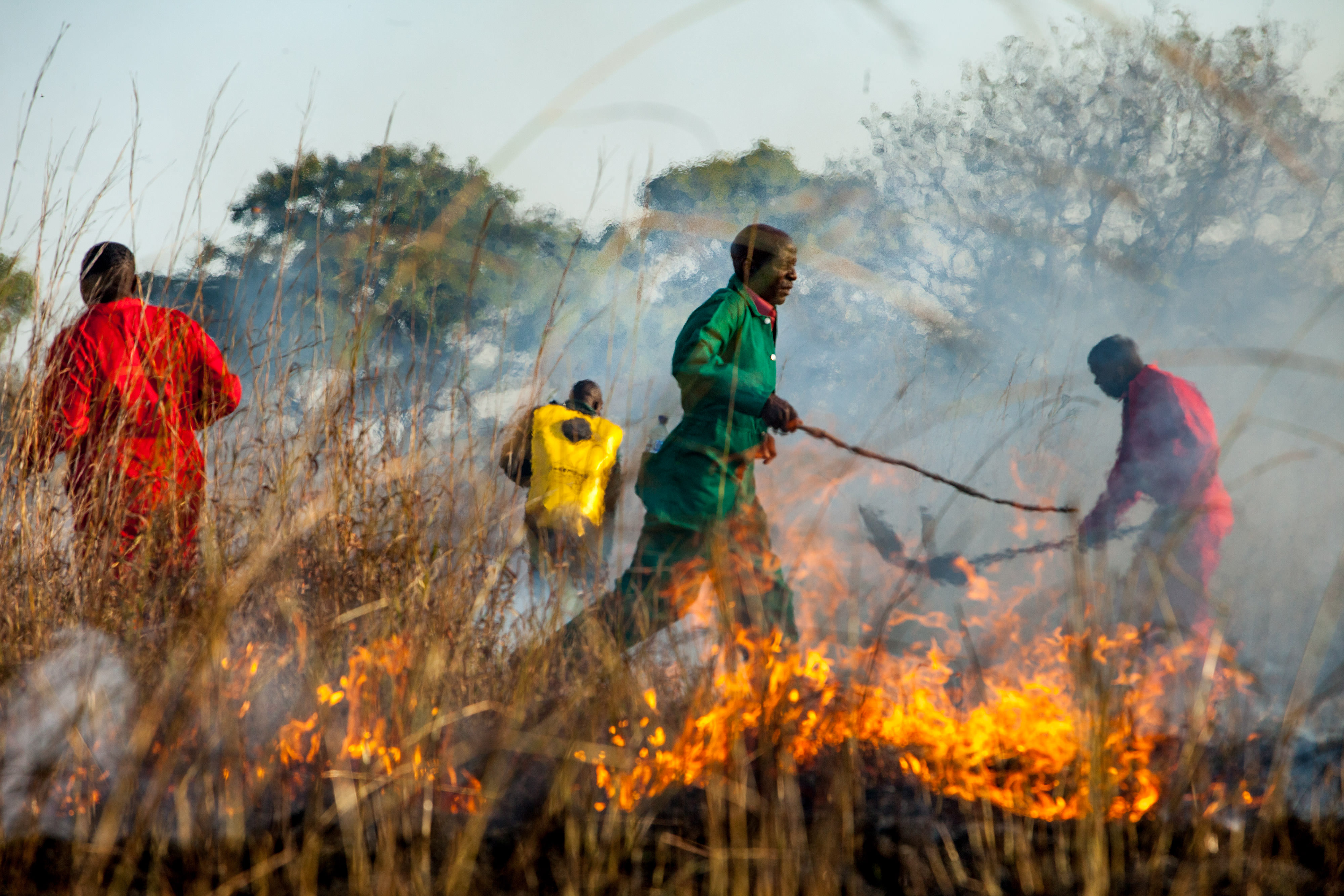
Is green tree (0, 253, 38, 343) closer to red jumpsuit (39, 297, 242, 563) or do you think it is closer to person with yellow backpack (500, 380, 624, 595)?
red jumpsuit (39, 297, 242, 563)

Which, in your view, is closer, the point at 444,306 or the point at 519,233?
the point at 444,306

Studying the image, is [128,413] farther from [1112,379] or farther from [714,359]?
[1112,379]

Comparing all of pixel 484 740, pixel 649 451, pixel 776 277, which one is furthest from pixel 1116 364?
pixel 484 740

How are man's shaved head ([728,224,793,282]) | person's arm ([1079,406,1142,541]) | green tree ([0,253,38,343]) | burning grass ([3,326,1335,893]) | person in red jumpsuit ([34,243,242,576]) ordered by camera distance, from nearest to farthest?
burning grass ([3,326,1335,893])
green tree ([0,253,38,343])
person in red jumpsuit ([34,243,242,576])
man's shaved head ([728,224,793,282])
person's arm ([1079,406,1142,541])

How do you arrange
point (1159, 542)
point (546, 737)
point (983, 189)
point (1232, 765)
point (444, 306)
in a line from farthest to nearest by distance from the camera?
point (444, 306)
point (983, 189)
point (1159, 542)
point (1232, 765)
point (546, 737)

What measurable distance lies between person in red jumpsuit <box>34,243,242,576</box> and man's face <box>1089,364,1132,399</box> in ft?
9.88

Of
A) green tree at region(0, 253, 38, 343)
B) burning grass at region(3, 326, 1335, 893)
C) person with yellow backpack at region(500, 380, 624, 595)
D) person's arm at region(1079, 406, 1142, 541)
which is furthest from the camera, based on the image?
person with yellow backpack at region(500, 380, 624, 595)

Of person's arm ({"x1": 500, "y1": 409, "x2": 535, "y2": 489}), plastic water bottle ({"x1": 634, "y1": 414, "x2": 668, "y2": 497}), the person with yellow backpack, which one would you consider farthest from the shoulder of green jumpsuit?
the person with yellow backpack

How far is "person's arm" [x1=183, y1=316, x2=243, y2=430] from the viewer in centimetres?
280

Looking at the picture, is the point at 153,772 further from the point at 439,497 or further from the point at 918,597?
the point at 918,597

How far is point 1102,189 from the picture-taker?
26.7 feet

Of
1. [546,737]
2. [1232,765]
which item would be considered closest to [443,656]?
[546,737]

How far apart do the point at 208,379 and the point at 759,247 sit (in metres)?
1.83

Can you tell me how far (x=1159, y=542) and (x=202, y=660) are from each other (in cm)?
284
